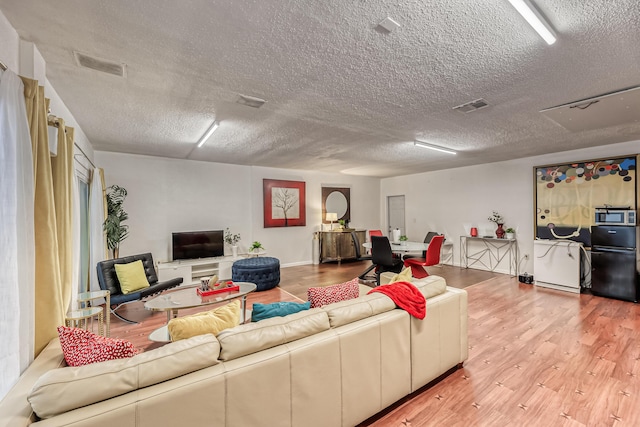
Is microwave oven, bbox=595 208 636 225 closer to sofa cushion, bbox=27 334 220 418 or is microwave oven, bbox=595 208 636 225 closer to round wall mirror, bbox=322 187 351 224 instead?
round wall mirror, bbox=322 187 351 224

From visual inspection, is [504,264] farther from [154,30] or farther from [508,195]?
[154,30]

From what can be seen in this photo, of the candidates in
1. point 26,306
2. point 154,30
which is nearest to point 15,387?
point 26,306

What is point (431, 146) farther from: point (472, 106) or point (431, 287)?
point (431, 287)

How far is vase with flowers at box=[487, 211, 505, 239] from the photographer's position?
20.1 feet

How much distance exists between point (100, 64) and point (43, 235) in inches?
52.2

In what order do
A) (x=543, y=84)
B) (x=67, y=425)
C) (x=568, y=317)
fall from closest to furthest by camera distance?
(x=67, y=425) < (x=543, y=84) < (x=568, y=317)

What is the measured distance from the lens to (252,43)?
6.25ft

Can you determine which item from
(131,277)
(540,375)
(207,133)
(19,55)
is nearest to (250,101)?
(207,133)

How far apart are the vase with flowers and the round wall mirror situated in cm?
362

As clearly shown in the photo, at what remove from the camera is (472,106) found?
3.05 meters

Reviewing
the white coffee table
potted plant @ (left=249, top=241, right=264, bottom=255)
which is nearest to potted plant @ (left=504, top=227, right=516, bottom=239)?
potted plant @ (left=249, top=241, right=264, bottom=255)

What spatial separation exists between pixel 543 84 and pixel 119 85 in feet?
12.3

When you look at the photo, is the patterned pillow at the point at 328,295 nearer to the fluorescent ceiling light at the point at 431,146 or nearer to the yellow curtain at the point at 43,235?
the yellow curtain at the point at 43,235

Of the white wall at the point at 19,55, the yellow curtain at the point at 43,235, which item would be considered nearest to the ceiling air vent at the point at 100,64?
the white wall at the point at 19,55
